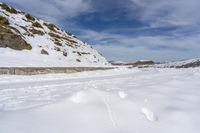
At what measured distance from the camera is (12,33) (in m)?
30.6

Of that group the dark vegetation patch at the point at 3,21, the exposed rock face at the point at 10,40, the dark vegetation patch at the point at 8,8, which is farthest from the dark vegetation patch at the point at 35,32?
the dark vegetation patch at the point at 8,8

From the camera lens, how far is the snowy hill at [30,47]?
26559 mm

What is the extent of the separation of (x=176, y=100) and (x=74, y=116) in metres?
2.71

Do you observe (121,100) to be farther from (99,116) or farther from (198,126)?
(198,126)

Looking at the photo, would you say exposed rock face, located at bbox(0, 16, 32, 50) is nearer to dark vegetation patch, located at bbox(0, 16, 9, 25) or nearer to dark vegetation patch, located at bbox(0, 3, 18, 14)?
dark vegetation patch, located at bbox(0, 16, 9, 25)

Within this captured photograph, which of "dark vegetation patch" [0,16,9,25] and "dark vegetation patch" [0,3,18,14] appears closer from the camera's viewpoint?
"dark vegetation patch" [0,16,9,25]

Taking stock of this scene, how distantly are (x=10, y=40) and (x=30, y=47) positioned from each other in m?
2.86

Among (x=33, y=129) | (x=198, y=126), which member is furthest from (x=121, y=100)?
(x=33, y=129)

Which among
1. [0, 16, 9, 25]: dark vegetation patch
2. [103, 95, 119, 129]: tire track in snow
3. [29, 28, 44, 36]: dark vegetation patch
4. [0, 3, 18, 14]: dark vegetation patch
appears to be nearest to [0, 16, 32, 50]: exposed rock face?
[0, 16, 9, 25]: dark vegetation patch

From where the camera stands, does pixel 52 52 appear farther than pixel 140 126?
Yes

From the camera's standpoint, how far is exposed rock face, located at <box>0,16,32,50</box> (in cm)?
2839

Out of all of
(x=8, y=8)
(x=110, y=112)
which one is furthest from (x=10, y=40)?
(x=110, y=112)

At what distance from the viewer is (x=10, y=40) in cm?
2912

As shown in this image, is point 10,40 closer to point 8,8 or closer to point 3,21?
point 3,21
